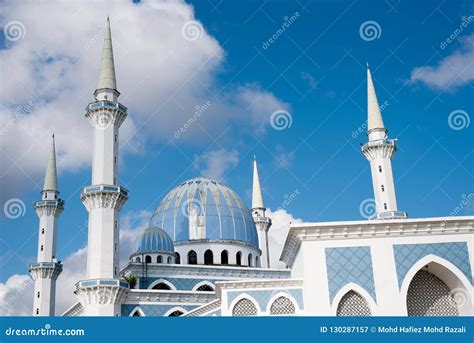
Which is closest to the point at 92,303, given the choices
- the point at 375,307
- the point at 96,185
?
the point at 96,185

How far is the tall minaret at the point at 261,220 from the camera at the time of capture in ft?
118

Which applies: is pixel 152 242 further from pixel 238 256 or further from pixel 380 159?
pixel 380 159

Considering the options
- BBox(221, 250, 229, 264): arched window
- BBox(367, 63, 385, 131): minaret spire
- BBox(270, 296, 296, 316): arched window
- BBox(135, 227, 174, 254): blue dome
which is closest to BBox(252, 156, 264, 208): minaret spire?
BBox(221, 250, 229, 264): arched window

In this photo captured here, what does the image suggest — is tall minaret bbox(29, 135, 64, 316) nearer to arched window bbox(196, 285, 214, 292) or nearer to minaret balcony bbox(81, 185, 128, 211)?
arched window bbox(196, 285, 214, 292)

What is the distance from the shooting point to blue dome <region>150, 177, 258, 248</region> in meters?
31.4

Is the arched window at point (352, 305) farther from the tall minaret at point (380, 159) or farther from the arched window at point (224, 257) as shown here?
the arched window at point (224, 257)

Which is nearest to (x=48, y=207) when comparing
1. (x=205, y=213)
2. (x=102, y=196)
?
(x=102, y=196)

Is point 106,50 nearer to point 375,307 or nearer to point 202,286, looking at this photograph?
point 202,286

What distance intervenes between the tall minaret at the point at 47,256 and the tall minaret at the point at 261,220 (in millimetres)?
13367

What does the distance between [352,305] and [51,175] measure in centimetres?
1885

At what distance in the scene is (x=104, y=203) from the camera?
2044 centimetres

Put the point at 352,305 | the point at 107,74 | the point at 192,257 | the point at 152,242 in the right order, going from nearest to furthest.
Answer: the point at 352,305 → the point at 107,74 → the point at 152,242 → the point at 192,257

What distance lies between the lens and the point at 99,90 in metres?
22.2

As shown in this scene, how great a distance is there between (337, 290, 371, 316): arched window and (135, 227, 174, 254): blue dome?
14478 mm
